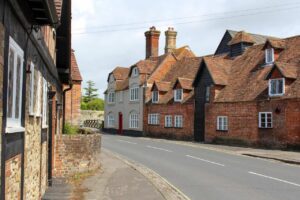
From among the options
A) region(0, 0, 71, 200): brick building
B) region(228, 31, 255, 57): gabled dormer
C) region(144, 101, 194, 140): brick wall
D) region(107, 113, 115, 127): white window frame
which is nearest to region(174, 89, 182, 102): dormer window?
region(144, 101, 194, 140): brick wall

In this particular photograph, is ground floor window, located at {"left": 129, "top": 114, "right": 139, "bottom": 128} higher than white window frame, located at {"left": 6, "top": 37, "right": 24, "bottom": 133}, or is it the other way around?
white window frame, located at {"left": 6, "top": 37, "right": 24, "bottom": 133}

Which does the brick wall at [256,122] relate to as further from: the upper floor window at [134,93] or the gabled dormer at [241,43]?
the upper floor window at [134,93]

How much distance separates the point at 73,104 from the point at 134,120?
31.0m

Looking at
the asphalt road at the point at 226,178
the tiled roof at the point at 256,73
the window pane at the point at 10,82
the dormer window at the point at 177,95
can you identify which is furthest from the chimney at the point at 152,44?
the window pane at the point at 10,82

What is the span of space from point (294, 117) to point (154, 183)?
57.8 feet

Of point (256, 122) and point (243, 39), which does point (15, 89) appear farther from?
point (243, 39)

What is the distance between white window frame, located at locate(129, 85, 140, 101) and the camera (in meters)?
55.0

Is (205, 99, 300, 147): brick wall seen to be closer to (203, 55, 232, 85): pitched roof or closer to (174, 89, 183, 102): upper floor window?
(203, 55, 232, 85): pitched roof

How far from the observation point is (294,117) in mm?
28969

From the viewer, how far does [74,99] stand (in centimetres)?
2427

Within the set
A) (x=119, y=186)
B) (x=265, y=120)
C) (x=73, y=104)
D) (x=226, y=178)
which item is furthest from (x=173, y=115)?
(x=119, y=186)

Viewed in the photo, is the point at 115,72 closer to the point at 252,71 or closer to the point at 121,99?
the point at 121,99

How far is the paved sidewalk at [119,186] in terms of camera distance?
11.7 meters

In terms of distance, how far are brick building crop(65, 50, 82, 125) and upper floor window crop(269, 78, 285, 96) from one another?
47.7ft
